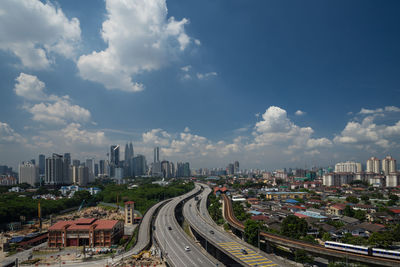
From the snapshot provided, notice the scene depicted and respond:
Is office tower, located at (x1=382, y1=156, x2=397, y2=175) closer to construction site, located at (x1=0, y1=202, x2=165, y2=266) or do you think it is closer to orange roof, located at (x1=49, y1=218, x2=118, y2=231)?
construction site, located at (x1=0, y1=202, x2=165, y2=266)

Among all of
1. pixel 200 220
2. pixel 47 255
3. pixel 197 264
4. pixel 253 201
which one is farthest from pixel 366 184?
pixel 47 255

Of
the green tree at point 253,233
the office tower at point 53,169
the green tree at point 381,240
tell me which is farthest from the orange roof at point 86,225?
the office tower at point 53,169

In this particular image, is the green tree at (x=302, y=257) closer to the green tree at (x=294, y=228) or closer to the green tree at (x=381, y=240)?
the green tree at (x=294, y=228)

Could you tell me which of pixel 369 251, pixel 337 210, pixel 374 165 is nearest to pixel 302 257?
pixel 369 251

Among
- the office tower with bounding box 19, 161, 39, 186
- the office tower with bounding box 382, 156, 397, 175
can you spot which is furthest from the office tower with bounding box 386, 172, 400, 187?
the office tower with bounding box 19, 161, 39, 186

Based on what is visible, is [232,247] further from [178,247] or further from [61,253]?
[61,253]

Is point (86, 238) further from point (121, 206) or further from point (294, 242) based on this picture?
point (121, 206)

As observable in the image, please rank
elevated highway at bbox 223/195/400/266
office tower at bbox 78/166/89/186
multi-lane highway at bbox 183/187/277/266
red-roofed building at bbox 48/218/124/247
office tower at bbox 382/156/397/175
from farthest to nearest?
office tower at bbox 78/166/89/186 → office tower at bbox 382/156/397/175 → red-roofed building at bbox 48/218/124/247 → multi-lane highway at bbox 183/187/277/266 → elevated highway at bbox 223/195/400/266
